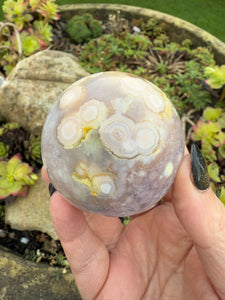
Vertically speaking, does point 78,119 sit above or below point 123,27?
above

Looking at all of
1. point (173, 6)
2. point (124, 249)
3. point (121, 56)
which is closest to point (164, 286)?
point (124, 249)

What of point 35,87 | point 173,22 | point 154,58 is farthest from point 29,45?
point 173,22

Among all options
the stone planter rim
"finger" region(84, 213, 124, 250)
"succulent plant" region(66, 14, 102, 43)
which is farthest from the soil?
the stone planter rim

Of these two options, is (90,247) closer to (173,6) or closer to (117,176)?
(117,176)

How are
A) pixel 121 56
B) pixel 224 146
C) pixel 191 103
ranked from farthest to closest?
pixel 121 56 < pixel 191 103 < pixel 224 146

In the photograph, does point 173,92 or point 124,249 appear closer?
point 124,249

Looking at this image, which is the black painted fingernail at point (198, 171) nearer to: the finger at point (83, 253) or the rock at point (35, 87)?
the finger at point (83, 253)

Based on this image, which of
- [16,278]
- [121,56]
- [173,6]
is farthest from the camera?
[173,6]
